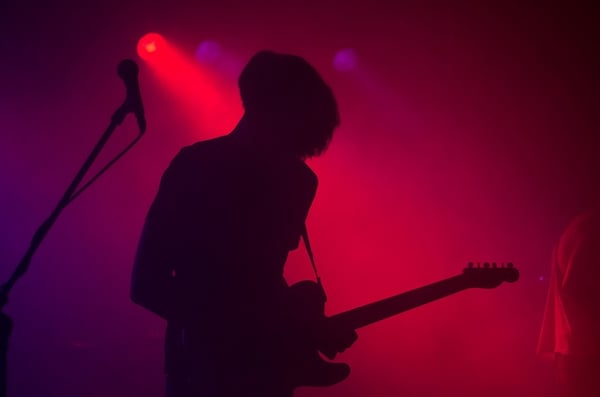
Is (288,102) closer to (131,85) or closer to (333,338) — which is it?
(131,85)

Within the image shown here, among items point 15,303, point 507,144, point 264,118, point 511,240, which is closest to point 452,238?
point 511,240

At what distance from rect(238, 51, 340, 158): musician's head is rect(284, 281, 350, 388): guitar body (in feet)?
1.32

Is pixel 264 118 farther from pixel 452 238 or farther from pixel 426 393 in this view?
pixel 452 238

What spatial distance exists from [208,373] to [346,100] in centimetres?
564

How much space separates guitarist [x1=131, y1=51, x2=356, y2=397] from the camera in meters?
1.33

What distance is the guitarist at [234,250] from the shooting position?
1327mm

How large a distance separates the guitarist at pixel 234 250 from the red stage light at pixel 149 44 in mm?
5171

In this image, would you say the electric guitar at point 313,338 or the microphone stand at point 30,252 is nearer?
the microphone stand at point 30,252

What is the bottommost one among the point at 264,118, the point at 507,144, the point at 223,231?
the point at 223,231

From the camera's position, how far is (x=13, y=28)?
619 cm

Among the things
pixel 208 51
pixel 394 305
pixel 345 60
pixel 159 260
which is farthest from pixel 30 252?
pixel 345 60

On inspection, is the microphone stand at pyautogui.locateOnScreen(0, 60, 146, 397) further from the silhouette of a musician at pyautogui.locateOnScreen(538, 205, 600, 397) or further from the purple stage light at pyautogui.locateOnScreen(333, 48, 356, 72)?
the purple stage light at pyautogui.locateOnScreen(333, 48, 356, 72)

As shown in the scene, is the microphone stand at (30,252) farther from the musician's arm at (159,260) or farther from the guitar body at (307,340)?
the guitar body at (307,340)

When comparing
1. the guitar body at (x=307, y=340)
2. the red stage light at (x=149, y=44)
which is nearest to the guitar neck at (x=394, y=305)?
the guitar body at (x=307, y=340)
